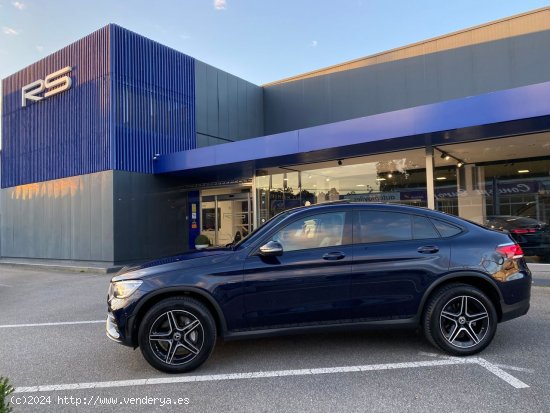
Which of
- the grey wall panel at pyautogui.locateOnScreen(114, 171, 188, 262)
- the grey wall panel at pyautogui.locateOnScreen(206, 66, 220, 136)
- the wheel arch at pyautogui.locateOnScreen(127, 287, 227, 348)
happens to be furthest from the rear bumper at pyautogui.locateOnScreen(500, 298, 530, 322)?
the grey wall panel at pyautogui.locateOnScreen(206, 66, 220, 136)

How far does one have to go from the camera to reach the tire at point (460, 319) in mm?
4258

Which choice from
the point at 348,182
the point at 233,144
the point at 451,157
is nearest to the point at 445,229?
the point at 451,157

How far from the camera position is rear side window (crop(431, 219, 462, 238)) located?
4465 mm

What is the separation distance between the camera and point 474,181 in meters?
11.0

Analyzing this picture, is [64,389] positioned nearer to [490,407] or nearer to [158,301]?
[158,301]

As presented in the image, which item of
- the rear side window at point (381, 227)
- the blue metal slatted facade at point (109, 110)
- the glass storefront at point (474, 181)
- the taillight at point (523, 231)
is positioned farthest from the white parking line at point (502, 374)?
the blue metal slatted facade at point (109, 110)

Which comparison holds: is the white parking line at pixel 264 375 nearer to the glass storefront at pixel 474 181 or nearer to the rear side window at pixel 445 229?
the rear side window at pixel 445 229

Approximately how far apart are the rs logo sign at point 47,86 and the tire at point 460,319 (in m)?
15.2

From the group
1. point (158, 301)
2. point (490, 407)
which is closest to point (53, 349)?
point (158, 301)

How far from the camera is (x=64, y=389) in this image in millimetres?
3775

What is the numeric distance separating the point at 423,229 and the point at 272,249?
5.69ft

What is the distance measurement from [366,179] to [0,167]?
16.7 meters

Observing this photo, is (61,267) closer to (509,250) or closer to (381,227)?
(381,227)

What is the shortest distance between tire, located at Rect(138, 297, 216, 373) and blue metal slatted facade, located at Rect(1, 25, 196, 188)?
10375 mm
